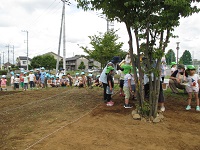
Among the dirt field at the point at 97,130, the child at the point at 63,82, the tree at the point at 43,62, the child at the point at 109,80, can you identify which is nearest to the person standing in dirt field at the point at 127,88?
the dirt field at the point at 97,130

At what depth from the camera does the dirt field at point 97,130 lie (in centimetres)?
397

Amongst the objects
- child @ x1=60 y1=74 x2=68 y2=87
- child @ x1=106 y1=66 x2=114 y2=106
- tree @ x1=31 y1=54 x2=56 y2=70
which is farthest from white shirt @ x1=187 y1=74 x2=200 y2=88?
tree @ x1=31 y1=54 x2=56 y2=70

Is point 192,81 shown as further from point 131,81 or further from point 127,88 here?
point 127,88

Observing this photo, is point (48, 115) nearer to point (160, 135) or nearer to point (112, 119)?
point (112, 119)

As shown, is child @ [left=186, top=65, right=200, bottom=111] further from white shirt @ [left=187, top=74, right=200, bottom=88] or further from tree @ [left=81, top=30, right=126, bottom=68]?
tree @ [left=81, top=30, right=126, bottom=68]

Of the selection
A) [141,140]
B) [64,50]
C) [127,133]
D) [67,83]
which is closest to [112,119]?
[127,133]

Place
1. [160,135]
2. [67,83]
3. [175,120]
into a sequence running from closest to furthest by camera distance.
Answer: [160,135] → [175,120] → [67,83]

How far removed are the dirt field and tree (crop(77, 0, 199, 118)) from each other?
2.40 feet

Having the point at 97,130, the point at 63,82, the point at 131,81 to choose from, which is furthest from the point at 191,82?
the point at 63,82

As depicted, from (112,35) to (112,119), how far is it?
15475mm

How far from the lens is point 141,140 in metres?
4.16

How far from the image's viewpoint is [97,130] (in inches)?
181

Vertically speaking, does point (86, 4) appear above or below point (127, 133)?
above

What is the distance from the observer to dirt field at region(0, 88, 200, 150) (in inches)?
156
